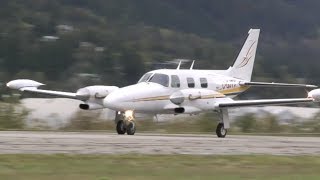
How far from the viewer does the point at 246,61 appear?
154ft

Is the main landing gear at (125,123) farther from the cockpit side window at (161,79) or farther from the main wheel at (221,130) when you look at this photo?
the main wheel at (221,130)

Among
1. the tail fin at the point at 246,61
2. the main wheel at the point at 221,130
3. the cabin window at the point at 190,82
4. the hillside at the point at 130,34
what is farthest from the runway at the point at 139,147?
the hillside at the point at 130,34

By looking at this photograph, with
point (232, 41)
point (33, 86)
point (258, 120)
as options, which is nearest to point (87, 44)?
point (232, 41)

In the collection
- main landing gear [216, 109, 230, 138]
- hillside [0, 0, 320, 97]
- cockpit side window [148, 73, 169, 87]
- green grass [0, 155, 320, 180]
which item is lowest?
green grass [0, 155, 320, 180]

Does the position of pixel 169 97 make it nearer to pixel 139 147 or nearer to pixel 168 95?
pixel 168 95

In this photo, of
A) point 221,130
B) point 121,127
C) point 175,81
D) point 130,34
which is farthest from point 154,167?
point 130,34

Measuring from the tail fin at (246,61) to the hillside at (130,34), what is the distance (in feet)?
117

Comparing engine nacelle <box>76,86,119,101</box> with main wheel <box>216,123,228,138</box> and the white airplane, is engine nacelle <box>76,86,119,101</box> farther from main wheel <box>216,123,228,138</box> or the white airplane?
main wheel <box>216,123,228,138</box>

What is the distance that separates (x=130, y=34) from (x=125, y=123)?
88.2 meters

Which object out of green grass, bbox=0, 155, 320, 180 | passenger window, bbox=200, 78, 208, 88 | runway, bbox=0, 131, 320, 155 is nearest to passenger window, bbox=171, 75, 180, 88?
passenger window, bbox=200, 78, 208, 88

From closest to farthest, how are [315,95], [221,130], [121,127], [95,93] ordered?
[315,95] < [121,127] < [221,130] < [95,93]

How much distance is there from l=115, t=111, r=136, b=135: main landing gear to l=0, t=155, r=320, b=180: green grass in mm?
14042

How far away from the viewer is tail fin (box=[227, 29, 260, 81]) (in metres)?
46.3

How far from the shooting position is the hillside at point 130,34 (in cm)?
10588
